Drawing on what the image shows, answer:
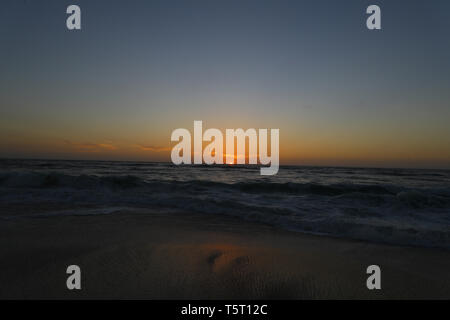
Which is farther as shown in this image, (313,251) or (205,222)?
(205,222)

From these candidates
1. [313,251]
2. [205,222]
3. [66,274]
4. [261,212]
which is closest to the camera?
[66,274]

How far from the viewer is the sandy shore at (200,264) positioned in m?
2.62

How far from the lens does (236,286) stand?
274cm

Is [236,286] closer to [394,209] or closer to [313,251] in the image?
[313,251]

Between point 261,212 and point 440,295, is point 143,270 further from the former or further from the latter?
point 261,212

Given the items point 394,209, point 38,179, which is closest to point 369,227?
point 394,209

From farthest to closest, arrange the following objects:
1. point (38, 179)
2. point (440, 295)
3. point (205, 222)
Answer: point (38, 179) → point (205, 222) → point (440, 295)

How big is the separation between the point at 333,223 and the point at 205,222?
119 inches

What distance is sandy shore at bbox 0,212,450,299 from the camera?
2.62 m

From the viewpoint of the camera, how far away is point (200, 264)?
3.25 meters

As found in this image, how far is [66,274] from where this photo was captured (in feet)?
9.41

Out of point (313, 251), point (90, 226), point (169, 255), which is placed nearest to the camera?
point (169, 255)
